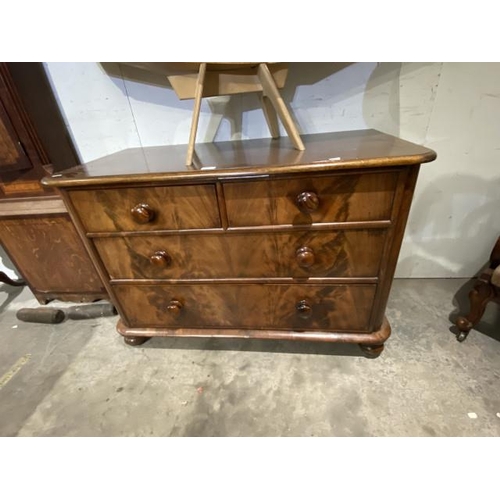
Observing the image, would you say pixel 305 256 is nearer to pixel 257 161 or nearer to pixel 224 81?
pixel 257 161

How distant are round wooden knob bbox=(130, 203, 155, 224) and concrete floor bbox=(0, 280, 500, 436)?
0.75 meters

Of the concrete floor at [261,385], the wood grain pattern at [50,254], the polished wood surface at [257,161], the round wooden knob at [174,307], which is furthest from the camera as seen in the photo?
the wood grain pattern at [50,254]

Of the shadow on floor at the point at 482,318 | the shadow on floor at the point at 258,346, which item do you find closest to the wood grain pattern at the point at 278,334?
the shadow on floor at the point at 258,346

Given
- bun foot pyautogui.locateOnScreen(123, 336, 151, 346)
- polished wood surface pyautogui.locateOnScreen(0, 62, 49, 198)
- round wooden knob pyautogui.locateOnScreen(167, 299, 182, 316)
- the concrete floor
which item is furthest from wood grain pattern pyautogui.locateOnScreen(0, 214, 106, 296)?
round wooden knob pyautogui.locateOnScreen(167, 299, 182, 316)

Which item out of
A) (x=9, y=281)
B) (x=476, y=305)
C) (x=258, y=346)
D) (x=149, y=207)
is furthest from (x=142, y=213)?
(x=9, y=281)

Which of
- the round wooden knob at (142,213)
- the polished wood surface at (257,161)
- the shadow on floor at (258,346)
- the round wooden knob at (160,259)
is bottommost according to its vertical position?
the shadow on floor at (258,346)

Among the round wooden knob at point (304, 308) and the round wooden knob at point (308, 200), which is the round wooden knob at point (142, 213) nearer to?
the round wooden knob at point (308, 200)

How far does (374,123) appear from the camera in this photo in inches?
50.0

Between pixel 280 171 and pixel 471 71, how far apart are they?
109cm

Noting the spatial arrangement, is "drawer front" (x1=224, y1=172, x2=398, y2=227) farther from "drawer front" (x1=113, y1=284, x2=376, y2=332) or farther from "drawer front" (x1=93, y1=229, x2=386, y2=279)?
"drawer front" (x1=113, y1=284, x2=376, y2=332)

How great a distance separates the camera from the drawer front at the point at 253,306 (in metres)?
1.04

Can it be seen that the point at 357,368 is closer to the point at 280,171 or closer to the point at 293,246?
the point at 293,246

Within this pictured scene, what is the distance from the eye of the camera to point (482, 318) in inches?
52.9

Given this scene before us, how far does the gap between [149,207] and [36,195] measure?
90cm
